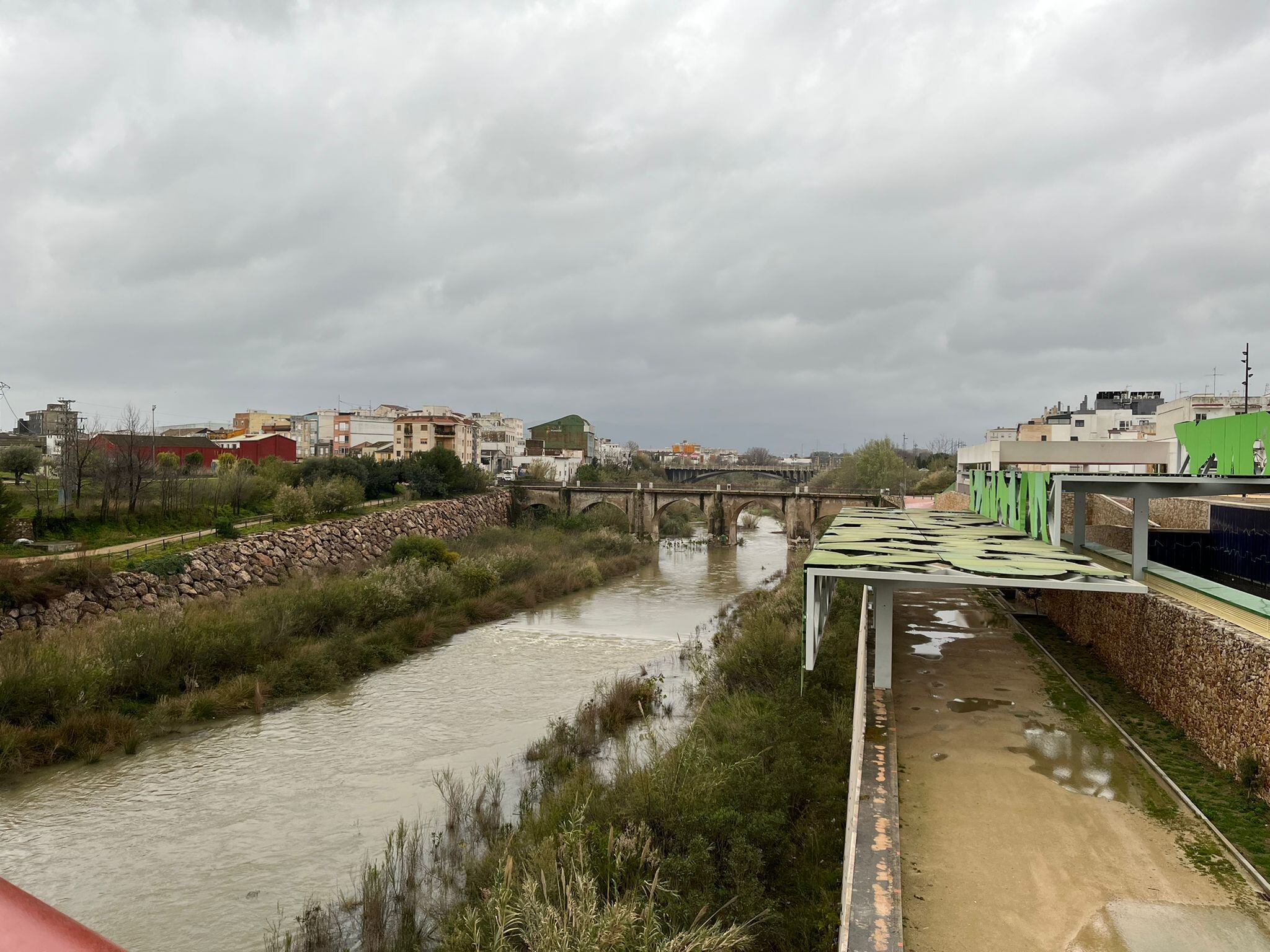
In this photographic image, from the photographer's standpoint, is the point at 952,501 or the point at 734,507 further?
the point at 734,507

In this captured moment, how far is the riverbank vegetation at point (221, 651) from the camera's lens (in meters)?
13.6

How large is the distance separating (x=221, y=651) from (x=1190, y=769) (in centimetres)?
1749

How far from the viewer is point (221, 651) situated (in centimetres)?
1723

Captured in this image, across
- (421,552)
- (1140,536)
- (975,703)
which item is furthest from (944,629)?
(421,552)

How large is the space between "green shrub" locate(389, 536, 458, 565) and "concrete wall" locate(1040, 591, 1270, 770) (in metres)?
21.5

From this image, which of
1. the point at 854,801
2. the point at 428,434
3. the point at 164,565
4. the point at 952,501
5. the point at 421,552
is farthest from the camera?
the point at 428,434

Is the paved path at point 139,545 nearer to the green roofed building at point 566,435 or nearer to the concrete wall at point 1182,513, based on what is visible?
the concrete wall at point 1182,513

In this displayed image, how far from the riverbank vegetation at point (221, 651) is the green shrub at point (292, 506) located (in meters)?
4.04

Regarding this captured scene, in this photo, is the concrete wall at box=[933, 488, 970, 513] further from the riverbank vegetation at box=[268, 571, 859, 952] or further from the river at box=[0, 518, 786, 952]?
the riverbank vegetation at box=[268, 571, 859, 952]

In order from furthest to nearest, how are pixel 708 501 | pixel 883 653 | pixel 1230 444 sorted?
pixel 708 501 < pixel 1230 444 < pixel 883 653

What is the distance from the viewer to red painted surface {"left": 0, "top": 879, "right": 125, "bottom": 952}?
0.94m

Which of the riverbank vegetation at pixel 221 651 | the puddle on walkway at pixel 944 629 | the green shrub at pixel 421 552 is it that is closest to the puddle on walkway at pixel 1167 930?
the puddle on walkway at pixel 944 629

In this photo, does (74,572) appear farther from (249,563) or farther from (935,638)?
(935,638)

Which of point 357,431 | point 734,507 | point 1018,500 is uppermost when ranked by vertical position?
point 357,431
